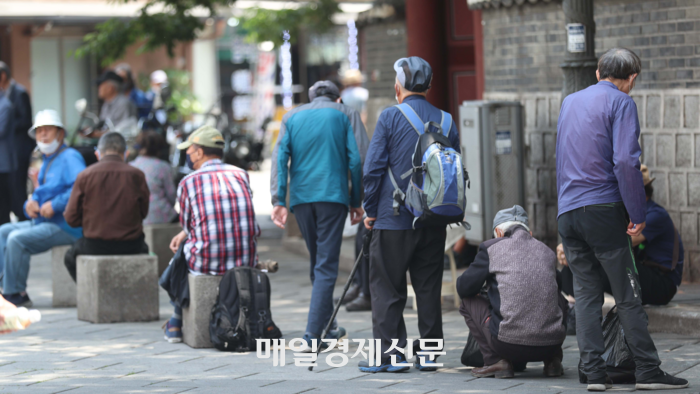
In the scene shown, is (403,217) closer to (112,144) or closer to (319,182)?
(319,182)

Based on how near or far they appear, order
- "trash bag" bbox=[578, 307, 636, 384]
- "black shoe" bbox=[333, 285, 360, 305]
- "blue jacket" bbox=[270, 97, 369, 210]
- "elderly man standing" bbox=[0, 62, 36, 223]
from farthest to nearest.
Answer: "elderly man standing" bbox=[0, 62, 36, 223]
"black shoe" bbox=[333, 285, 360, 305]
"blue jacket" bbox=[270, 97, 369, 210]
"trash bag" bbox=[578, 307, 636, 384]

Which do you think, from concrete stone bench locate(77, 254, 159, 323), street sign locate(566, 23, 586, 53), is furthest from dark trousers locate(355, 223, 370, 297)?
street sign locate(566, 23, 586, 53)

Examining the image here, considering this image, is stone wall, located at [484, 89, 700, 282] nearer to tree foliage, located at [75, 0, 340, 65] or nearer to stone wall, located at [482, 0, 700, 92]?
stone wall, located at [482, 0, 700, 92]

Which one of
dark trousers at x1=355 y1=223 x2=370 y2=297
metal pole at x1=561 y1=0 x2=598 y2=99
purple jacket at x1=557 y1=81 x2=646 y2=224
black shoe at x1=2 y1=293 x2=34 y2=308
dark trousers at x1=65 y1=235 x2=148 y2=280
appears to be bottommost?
black shoe at x1=2 y1=293 x2=34 y2=308

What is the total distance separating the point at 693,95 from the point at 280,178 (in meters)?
3.35

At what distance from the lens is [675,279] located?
641cm

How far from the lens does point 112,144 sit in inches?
302

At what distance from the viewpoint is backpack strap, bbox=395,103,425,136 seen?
562 cm

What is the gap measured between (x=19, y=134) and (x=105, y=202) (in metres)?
3.30

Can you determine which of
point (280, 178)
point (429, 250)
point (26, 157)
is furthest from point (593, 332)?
point (26, 157)

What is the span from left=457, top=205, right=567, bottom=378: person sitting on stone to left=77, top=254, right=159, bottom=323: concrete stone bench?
9.76 ft

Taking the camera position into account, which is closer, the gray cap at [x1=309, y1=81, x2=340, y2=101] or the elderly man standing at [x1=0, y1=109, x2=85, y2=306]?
the gray cap at [x1=309, y1=81, x2=340, y2=101]

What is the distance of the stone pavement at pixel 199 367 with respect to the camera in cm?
542

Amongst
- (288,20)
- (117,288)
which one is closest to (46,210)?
(117,288)
